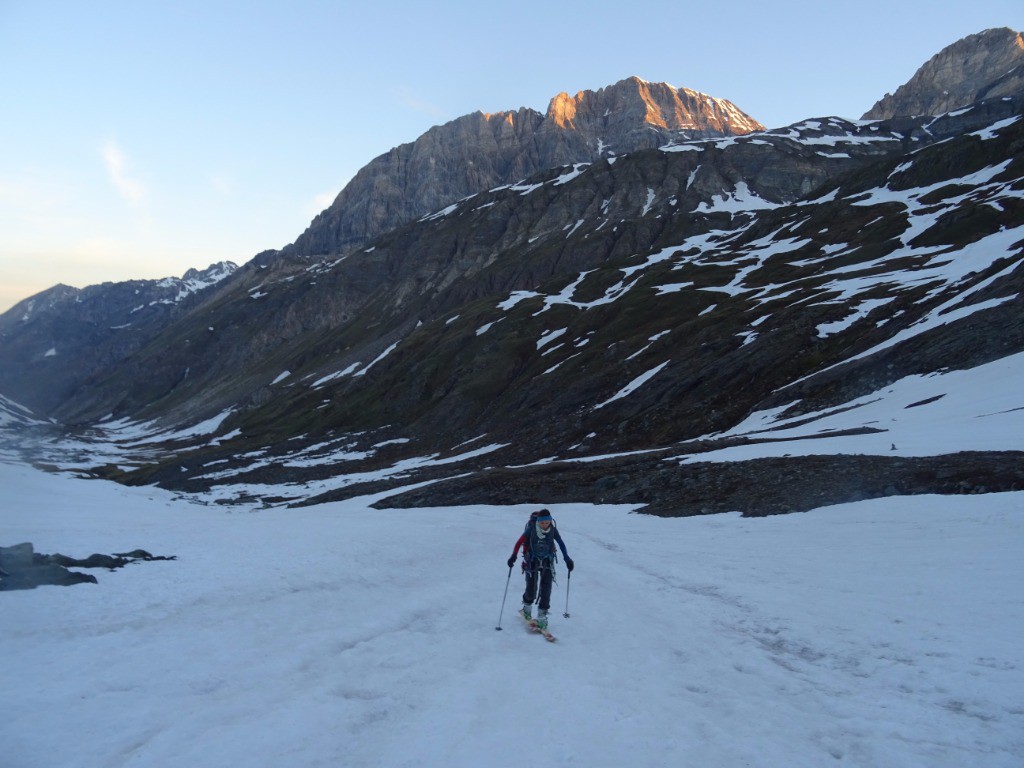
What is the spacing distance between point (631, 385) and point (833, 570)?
4578cm

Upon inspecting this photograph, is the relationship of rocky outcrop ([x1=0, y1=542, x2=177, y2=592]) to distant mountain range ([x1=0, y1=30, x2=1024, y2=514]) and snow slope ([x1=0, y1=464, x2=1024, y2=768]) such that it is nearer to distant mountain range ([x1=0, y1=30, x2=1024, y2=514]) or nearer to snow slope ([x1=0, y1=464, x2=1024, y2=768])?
snow slope ([x1=0, y1=464, x2=1024, y2=768])

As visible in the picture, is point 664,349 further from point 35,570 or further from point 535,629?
point 35,570

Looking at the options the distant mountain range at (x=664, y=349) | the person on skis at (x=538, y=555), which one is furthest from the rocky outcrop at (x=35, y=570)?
the distant mountain range at (x=664, y=349)

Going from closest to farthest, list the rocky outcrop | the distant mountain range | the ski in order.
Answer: the ski, the rocky outcrop, the distant mountain range

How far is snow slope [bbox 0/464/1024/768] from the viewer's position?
293 inches

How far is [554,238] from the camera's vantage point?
170125mm

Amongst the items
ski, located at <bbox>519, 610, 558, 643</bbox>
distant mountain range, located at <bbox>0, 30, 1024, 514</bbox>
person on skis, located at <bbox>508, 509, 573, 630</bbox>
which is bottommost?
ski, located at <bbox>519, 610, 558, 643</bbox>

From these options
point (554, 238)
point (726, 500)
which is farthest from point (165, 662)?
point (554, 238)

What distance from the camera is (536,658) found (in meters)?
10.9

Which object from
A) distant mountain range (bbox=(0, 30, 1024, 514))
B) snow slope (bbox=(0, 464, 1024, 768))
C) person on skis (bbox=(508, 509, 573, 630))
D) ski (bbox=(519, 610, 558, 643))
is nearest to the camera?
snow slope (bbox=(0, 464, 1024, 768))

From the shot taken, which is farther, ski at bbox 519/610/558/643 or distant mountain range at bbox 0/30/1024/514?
distant mountain range at bbox 0/30/1024/514

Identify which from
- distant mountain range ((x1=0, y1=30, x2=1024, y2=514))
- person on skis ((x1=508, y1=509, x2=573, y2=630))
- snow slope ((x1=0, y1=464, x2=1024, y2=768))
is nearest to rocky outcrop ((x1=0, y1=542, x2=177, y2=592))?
snow slope ((x1=0, y1=464, x2=1024, y2=768))

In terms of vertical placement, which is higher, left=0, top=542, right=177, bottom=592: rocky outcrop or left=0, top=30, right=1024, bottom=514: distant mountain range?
left=0, top=30, right=1024, bottom=514: distant mountain range

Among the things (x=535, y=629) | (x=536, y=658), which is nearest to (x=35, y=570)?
(x=535, y=629)
